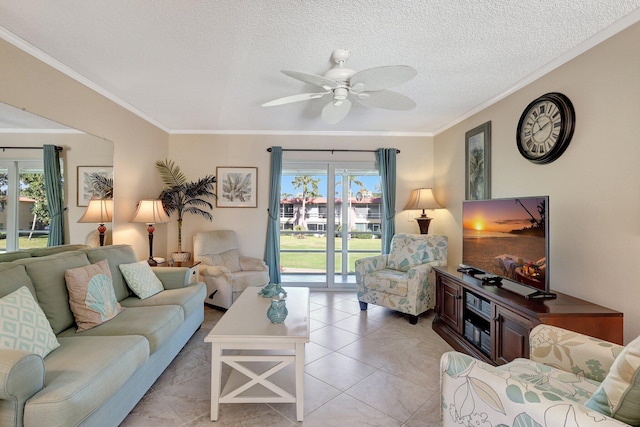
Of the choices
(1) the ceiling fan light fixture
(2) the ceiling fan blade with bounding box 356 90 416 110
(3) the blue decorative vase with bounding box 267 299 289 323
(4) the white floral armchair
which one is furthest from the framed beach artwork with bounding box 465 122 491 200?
(3) the blue decorative vase with bounding box 267 299 289 323

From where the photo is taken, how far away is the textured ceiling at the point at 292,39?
1787 mm

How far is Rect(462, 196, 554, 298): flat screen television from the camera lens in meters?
2.15

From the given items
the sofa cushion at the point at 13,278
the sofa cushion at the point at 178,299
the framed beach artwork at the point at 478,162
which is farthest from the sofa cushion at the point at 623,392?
the sofa cushion at the point at 13,278

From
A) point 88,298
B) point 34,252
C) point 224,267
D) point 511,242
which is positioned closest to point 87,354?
point 88,298

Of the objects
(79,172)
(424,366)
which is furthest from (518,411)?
(79,172)

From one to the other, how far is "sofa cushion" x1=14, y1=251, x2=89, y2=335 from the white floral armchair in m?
2.90

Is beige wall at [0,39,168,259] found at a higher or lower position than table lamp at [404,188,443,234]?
higher

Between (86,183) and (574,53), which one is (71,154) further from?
(574,53)

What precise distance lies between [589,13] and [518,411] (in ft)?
7.44

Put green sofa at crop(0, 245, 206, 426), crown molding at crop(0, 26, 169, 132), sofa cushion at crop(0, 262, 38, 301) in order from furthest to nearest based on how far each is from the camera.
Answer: crown molding at crop(0, 26, 169, 132) → sofa cushion at crop(0, 262, 38, 301) → green sofa at crop(0, 245, 206, 426)

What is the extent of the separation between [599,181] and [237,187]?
13.6 ft

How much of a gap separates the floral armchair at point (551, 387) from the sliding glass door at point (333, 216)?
3286 millimetres

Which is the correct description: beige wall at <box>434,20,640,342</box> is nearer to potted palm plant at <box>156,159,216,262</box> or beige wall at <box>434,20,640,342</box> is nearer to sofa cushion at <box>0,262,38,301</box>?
sofa cushion at <box>0,262,38,301</box>

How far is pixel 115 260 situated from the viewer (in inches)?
106
